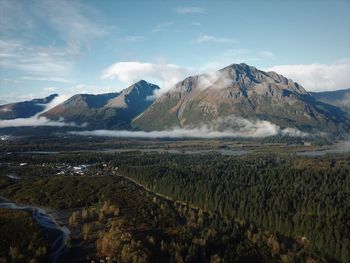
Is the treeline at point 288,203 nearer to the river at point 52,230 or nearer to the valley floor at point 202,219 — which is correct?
the valley floor at point 202,219

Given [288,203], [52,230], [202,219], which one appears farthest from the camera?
[288,203]

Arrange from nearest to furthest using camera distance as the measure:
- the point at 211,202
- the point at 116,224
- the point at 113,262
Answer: the point at 113,262 < the point at 116,224 < the point at 211,202

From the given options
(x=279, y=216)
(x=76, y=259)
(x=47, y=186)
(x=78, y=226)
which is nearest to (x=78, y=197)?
(x=47, y=186)

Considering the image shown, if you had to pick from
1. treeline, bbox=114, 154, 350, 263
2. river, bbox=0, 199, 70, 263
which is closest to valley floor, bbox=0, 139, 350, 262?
treeline, bbox=114, 154, 350, 263

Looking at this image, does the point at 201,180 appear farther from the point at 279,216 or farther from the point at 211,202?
the point at 279,216

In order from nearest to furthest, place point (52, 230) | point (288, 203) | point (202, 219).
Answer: point (52, 230), point (202, 219), point (288, 203)

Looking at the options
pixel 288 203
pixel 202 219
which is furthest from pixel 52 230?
pixel 288 203

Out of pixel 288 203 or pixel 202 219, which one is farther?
pixel 288 203

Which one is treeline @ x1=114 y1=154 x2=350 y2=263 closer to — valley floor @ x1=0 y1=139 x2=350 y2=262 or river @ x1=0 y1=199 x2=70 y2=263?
valley floor @ x1=0 y1=139 x2=350 y2=262

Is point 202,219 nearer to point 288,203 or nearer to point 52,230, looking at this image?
point 288,203
